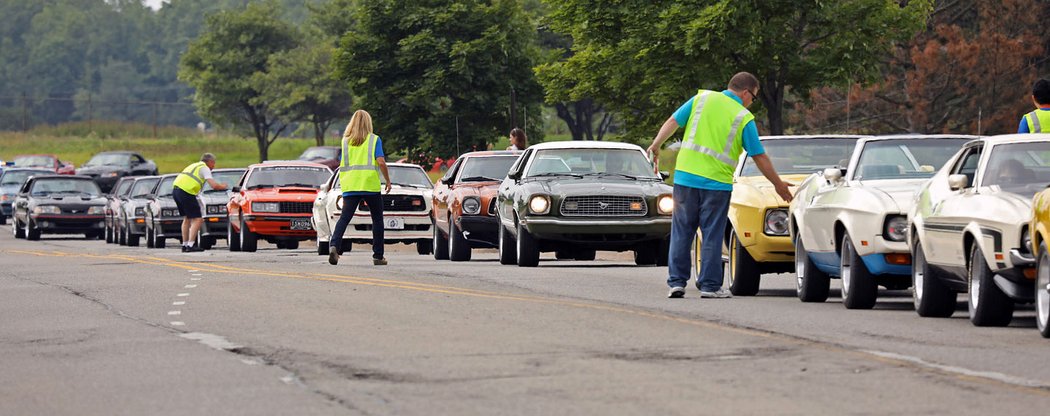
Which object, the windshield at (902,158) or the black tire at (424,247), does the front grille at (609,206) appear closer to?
the windshield at (902,158)

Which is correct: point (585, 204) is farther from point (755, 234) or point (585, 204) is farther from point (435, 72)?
point (435, 72)

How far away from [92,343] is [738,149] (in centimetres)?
540

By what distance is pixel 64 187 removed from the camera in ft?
136

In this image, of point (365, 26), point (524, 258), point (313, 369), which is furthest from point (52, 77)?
point (313, 369)

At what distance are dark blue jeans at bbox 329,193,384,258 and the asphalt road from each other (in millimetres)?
4594

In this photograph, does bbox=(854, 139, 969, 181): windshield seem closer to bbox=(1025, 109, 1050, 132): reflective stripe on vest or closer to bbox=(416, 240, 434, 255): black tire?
bbox=(1025, 109, 1050, 132): reflective stripe on vest

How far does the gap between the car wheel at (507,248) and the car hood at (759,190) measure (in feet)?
17.6

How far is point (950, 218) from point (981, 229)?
1.37 feet

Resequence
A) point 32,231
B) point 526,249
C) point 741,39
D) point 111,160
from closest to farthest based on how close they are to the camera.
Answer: point 526,249
point 741,39
point 32,231
point 111,160

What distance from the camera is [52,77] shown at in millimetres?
160750

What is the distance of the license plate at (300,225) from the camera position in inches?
1136

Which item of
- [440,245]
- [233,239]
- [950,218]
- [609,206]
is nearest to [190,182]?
[233,239]

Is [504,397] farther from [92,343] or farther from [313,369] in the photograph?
[92,343]

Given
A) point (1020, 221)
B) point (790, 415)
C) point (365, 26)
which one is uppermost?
point (365, 26)
